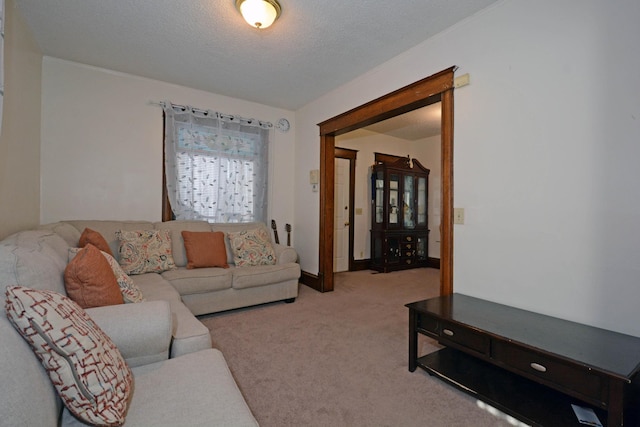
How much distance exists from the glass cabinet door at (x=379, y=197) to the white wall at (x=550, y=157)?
2986mm

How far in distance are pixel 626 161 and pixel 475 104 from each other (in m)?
0.96

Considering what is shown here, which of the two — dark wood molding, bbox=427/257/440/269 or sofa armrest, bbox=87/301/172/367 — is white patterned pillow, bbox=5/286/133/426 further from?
dark wood molding, bbox=427/257/440/269

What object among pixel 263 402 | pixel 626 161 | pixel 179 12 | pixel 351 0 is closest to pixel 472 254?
pixel 626 161

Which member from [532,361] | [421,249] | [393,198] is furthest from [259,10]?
[421,249]

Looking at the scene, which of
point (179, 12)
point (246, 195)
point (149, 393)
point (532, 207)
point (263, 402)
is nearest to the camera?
point (149, 393)

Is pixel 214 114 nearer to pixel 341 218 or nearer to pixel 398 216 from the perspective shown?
pixel 341 218

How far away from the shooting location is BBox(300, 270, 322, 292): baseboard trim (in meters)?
3.93

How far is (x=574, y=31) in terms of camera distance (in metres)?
1.72

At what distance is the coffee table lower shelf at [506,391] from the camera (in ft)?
4.70

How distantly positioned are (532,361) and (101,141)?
414 cm

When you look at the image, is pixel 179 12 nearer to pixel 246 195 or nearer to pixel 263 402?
pixel 246 195

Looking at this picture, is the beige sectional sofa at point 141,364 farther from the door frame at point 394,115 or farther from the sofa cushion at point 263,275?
the door frame at point 394,115

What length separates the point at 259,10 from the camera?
205cm

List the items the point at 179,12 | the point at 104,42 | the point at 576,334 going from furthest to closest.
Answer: the point at 104,42 → the point at 179,12 → the point at 576,334
